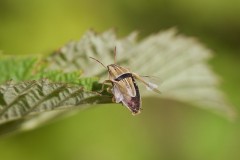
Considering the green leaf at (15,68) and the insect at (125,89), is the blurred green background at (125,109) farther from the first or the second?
the insect at (125,89)

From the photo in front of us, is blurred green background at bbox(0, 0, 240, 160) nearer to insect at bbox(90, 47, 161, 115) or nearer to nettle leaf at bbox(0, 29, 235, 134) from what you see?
nettle leaf at bbox(0, 29, 235, 134)

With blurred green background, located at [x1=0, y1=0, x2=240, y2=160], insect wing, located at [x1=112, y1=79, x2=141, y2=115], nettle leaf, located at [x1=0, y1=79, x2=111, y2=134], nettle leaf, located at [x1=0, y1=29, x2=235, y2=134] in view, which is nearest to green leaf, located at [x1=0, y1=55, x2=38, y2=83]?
nettle leaf, located at [x1=0, y1=29, x2=235, y2=134]

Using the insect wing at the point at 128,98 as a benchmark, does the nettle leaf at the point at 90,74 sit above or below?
above

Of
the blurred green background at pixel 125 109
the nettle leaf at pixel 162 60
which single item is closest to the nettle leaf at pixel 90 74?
the nettle leaf at pixel 162 60

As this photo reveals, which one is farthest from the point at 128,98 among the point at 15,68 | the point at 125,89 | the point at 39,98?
the point at 15,68

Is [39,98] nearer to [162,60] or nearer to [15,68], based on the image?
[15,68]
